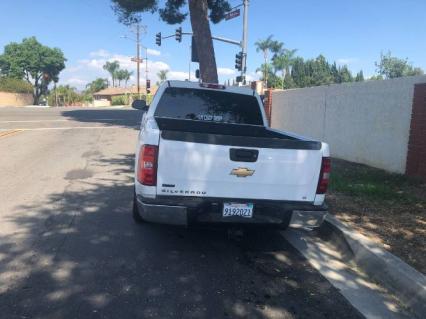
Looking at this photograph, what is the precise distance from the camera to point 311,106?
14336 millimetres

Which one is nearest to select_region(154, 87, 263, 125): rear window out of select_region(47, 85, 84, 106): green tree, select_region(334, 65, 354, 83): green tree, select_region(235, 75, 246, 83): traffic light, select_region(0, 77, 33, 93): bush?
select_region(235, 75, 246, 83): traffic light

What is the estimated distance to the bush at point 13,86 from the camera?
237 ft

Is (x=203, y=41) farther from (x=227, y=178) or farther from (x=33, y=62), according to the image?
(x=33, y=62)

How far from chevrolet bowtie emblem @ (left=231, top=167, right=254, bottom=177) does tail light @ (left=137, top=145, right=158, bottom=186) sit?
2.63 feet

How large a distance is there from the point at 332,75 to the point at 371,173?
3962 inches

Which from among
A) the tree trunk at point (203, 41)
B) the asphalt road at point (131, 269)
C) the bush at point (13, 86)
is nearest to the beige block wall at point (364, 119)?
the tree trunk at point (203, 41)

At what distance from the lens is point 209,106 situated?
279 inches

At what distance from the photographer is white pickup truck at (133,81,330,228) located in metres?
4.48

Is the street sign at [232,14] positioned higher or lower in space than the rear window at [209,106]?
higher

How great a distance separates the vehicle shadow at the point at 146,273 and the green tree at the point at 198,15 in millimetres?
12788

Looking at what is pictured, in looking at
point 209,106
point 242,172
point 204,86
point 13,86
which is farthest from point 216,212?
point 13,86

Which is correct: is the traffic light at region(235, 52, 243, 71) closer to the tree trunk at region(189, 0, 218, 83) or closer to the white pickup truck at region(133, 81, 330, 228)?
the tree trunk at region(189, 0, 218, 83)

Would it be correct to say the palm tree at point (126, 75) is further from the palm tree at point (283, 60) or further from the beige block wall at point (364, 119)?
the beige block wall at point (364, 119)

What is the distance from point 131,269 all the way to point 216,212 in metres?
1.05
